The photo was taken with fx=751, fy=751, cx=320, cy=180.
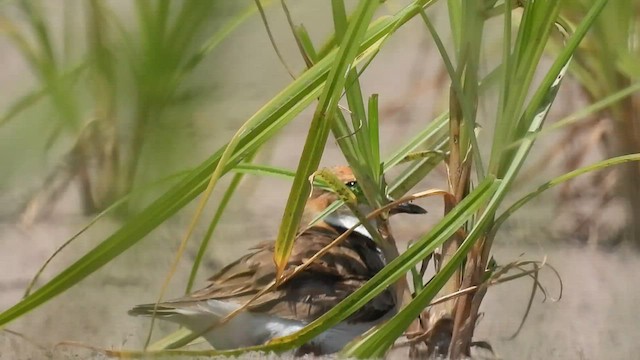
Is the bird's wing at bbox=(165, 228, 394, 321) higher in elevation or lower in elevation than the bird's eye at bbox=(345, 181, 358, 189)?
lower

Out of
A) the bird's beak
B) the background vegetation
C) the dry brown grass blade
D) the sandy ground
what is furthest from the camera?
the bird's beak

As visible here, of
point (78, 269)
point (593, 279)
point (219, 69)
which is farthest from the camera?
point (593, 279)

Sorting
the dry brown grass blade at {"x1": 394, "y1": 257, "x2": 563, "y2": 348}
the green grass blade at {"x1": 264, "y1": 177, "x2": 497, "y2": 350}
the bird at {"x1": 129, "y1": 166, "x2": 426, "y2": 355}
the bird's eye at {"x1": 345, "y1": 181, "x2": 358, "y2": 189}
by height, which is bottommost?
the dry brown grass blade at {"x1": 394, "y1": 257, "x2": 563, "y2": 348}

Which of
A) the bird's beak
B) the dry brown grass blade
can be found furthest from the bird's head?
the dry brown grass blade

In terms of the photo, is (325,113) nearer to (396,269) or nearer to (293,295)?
(396,269)

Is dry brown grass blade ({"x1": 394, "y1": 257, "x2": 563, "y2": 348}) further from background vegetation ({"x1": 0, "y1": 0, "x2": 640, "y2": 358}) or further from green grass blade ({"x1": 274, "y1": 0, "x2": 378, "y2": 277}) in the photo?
green grass blade ({"x1": 274, "y1": 0, "x2": 378, "y2": 277})

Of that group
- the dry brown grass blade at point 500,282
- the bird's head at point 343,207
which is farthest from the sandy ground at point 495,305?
the bird's head at point 343,207

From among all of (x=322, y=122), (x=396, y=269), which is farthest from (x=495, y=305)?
(x=322, y=122)

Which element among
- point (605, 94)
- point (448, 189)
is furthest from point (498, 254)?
point (605, 94)

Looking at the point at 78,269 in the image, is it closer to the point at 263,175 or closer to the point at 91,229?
the point at 91,229
